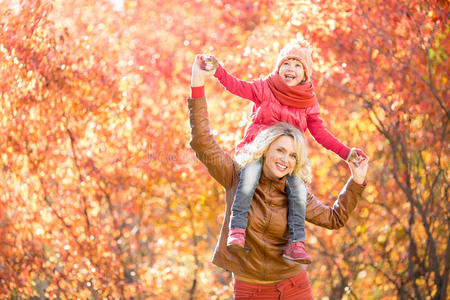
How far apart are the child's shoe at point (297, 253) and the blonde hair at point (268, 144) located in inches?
16.5

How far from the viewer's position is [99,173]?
6.77 m

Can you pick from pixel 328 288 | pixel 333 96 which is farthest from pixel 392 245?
pixel 333 96

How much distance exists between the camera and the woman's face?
3.35 meters

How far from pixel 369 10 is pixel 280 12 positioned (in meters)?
0.87

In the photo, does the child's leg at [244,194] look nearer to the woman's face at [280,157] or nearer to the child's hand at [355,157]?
the woman's face at [280,157]

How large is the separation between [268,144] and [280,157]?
0.31 ft

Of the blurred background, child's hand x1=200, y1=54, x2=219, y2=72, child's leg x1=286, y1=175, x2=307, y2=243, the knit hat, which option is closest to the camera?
child's hand x1=200, y1=54, x2=219, y2=72

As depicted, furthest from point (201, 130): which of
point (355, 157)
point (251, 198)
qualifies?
point (355, 157)

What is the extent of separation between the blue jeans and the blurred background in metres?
2.39

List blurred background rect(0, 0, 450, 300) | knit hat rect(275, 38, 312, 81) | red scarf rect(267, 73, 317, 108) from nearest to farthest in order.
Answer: red scarf rect(267, 73, 317, 108) → knit hat rect(275, 38, 312, 81) → blurred background rect(0, 0, 450, 300)

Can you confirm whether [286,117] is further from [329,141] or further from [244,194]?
[244,194]

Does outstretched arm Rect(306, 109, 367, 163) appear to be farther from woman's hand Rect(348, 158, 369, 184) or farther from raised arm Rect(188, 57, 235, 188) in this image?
→ raised arm Rect(188, 57, 235, 188)

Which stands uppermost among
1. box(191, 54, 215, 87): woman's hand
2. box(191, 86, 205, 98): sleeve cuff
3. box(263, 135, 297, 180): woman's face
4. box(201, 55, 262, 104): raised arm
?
box(201, 55, 262, 104): raised arm

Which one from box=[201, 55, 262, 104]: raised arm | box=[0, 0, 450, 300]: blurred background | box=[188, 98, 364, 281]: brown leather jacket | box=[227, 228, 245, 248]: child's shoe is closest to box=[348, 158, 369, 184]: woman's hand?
box=[188, 98, 364, 281]: brown leather jacket
